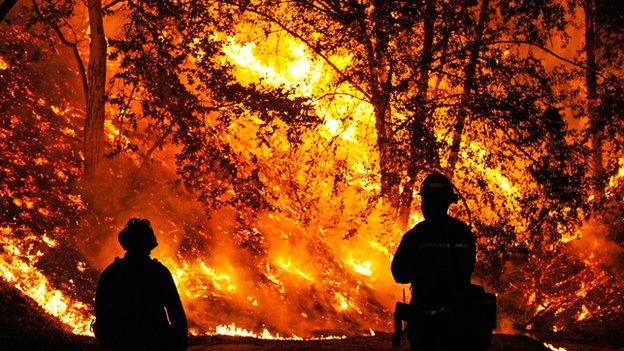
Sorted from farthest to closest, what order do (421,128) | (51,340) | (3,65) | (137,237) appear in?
(3,65)
(421,128)
(51,340)
(137,237)

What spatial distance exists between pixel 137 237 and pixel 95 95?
1274 centimetres

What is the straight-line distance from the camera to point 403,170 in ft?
51.5

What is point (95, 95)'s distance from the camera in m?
16.2

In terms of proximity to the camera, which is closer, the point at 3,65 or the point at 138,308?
the point at 138,308

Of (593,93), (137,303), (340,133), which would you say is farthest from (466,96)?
(137,303)

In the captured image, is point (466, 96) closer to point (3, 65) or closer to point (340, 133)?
point (340, 133)

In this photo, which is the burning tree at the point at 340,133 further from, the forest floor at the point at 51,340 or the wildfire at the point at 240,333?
the forest floor at the point at 51,340

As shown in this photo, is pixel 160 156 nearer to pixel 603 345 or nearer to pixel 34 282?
pixel 34 282

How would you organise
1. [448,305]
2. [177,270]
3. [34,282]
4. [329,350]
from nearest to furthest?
1. [448,305]
2. [329,350]
3. [34,282]
4. [177,270]

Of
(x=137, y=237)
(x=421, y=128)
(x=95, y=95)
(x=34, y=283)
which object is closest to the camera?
(x=137, y=237)

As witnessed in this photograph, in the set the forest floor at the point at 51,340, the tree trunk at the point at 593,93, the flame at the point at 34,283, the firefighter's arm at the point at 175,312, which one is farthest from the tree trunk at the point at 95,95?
the firefighter's arm at the point at 175,312

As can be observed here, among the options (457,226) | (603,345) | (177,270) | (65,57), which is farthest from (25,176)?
(603,345)

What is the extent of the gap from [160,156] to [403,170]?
27.4ft

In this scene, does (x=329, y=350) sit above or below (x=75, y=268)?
below
